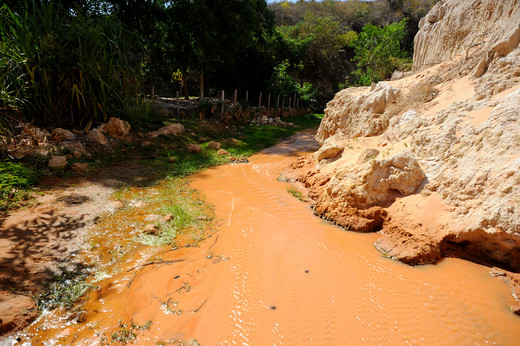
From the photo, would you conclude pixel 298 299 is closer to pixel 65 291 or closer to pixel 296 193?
pixel 65 291

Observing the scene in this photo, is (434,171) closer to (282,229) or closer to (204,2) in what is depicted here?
(282,229)

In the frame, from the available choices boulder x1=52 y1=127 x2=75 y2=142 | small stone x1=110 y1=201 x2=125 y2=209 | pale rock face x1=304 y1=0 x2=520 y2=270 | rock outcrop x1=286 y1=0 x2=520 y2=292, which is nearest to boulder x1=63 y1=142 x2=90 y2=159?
boulder x1=52 y1=127 x2=75 y2=142

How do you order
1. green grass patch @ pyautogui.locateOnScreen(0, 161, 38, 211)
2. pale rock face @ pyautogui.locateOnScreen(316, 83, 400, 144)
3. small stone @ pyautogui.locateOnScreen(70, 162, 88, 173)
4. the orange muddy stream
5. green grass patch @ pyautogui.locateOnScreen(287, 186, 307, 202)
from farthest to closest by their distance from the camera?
Answer: pale rock face @ pyautogui.locateOnScreen(316, 83, 400, 144) < small stone @ pyautogui.locateOnScreen(70, 162, 88, 173) < green grass patch @ pyautogui.locateOnScreen(287, 186, 307, 202) < green grass patch @ pyautogui.locateOnScreen(0, 161, 38, 211) < the orange muddy stream

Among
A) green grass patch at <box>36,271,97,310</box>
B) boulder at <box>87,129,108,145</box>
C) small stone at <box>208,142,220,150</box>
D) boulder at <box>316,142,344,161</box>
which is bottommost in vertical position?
green grass patch at <box>36,271,97,310</box>

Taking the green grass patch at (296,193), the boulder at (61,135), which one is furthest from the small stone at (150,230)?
the boulder at (61,135)

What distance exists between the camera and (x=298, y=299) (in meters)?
2.64

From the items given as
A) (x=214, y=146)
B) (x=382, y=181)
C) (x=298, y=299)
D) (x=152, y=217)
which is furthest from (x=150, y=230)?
(x=214, y=146)

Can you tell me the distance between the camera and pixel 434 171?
12.3ft

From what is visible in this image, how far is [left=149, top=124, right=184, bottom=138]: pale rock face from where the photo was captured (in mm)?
8965

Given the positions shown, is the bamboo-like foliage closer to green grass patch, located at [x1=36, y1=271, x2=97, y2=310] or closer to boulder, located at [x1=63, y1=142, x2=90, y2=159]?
boulder, located at [x1=63, y1=142, x2=90, y2=159]

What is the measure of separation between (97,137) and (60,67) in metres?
1.83

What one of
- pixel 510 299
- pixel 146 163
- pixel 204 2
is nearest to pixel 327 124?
pixel 146 163

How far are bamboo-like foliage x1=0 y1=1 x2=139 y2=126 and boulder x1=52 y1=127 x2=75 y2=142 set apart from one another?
559 millimetres

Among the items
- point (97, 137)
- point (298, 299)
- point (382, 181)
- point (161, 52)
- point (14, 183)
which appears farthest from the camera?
point (161, 52)
